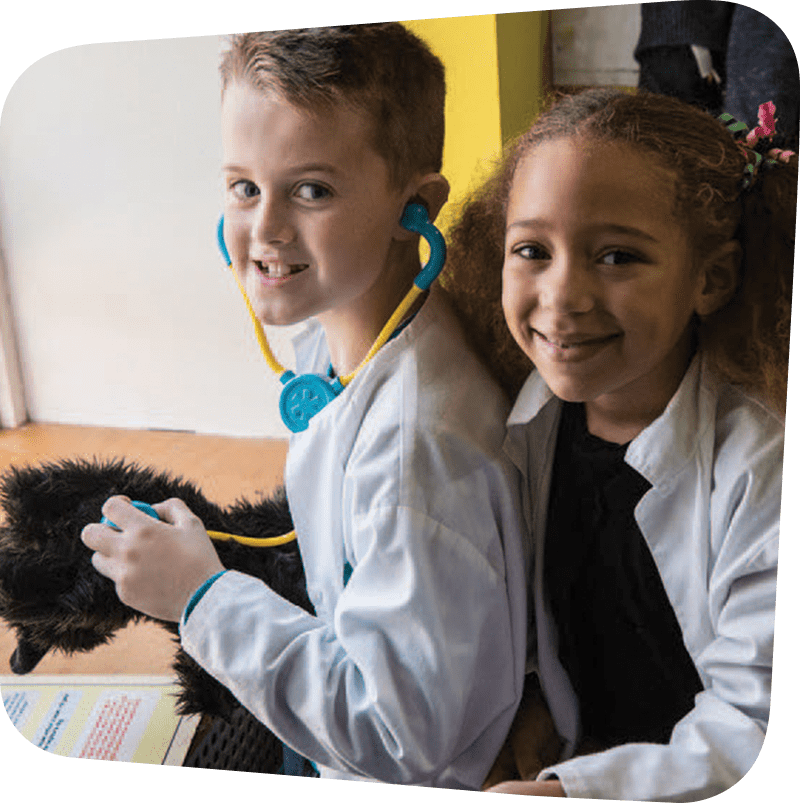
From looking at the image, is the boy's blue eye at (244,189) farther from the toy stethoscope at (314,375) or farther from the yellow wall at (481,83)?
the yellow wall at (481,83)

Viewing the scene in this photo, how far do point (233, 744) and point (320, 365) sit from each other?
502mm

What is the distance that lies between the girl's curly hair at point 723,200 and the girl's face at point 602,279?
0.05 feet

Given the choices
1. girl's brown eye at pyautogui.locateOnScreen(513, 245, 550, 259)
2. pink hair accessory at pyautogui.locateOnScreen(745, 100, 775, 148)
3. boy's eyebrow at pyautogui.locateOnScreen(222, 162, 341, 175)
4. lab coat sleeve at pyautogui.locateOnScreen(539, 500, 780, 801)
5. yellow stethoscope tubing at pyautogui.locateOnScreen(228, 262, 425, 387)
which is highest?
pink hair accessory at pyautogui.locateOnScreen(745, 100, 775, 148)

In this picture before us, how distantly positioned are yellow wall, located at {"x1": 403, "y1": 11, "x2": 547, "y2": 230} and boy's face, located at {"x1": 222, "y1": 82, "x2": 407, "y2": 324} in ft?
0.27

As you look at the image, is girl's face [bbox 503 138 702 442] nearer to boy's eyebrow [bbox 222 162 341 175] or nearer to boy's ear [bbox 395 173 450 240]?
boy's ear [bbox 395 173 450 240]

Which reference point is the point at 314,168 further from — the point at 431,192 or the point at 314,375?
the point at 314,375

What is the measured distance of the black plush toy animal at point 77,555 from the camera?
60.8 inches

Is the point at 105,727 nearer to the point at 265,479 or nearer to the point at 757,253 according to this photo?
the point at 265,479

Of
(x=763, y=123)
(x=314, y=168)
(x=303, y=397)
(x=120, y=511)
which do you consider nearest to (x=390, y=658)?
(x=303, y=397)

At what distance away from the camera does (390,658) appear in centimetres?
136

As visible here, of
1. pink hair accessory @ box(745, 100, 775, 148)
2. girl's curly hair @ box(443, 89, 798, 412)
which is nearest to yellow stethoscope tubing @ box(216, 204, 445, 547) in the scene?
girl's curly hair @ box(443, 89, 798, 412)

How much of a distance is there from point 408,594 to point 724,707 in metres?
0.36

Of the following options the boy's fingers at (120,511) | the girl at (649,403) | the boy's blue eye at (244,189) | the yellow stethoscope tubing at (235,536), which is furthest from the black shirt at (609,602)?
the boy's fingers at (120,511)

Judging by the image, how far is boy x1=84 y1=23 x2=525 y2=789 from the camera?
4.42ft
